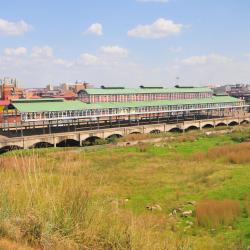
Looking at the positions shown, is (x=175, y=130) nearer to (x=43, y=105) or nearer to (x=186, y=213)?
(x=43, y=105)

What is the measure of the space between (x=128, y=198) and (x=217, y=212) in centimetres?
677

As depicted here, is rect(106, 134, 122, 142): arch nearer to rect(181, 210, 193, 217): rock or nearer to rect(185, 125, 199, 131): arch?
rect(185, 125, 199, 131): arch

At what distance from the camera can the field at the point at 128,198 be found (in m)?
8.38

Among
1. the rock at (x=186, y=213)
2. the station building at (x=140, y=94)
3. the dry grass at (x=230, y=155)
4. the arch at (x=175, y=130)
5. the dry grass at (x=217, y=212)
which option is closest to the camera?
the dry grass at (x=217, y=212)

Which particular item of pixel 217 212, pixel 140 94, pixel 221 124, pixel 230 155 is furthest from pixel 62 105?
pixel 217 212

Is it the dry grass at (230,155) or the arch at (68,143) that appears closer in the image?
the dry grass at (230,155)

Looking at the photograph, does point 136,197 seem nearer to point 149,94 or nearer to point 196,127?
point 196,127

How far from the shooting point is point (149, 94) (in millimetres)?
71500

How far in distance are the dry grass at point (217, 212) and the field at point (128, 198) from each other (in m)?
0.05

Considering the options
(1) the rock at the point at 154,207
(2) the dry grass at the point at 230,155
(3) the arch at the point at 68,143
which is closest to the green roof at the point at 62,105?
(3) the arch at the point at 68,143

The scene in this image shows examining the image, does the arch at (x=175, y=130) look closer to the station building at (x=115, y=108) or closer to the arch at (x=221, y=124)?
the station building at (x=115, y=108)

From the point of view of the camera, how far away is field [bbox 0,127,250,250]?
8.38m

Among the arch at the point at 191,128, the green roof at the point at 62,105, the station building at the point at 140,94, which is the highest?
the station building at the point at 140,94

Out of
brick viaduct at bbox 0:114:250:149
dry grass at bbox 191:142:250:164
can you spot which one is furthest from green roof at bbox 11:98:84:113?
dry grass at bbox 191:142:250:164
